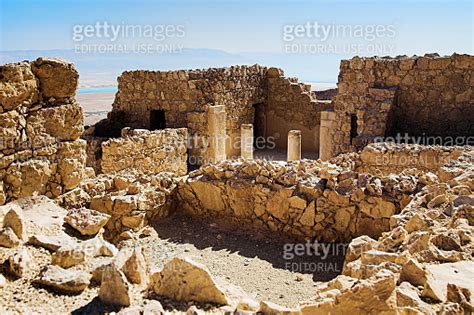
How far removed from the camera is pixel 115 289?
11.0 feet

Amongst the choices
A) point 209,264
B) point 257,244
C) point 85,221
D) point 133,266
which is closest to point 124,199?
point 85,221

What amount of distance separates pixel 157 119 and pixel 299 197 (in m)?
8.62

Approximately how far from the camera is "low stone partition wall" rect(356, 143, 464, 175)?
29.5ft

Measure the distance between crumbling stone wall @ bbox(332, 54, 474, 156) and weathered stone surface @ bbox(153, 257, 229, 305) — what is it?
8.93 meters

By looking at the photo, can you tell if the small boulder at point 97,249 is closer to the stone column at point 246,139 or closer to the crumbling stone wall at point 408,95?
the crumbling stone wall at point 408,95

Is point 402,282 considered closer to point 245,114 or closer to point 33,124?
point 33,124

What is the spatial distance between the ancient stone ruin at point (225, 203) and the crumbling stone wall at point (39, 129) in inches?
0.7

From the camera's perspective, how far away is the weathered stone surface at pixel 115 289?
11.0 ft

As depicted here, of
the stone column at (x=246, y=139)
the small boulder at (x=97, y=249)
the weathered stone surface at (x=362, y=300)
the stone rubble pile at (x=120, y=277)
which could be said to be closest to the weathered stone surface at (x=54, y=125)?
the stone rubble pile at (x=120, y=277)

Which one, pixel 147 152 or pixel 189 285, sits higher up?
pixel 147 152

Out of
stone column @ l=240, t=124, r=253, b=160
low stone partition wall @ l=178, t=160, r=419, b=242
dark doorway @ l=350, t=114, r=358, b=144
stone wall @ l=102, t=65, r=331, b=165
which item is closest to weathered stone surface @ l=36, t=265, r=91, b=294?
low stone partition wall @ l=178, t=160, r=419, b=242

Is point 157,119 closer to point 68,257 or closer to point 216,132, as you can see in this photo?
point 216,132

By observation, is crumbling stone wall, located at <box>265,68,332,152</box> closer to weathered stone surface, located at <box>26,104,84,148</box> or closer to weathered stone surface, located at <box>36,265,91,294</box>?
weathered stone surface, located at <box>26,104,84,148</box>

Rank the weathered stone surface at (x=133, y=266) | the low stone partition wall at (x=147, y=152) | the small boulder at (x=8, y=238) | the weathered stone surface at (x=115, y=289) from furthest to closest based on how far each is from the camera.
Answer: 1. the low stone partition wall at (x=147, y=152)
2. the small boulder at (x=8, y=238)
3. the weathered stone surface at (x=133, y=266)
4. the weathered stone surface at (x=115, y=289)
